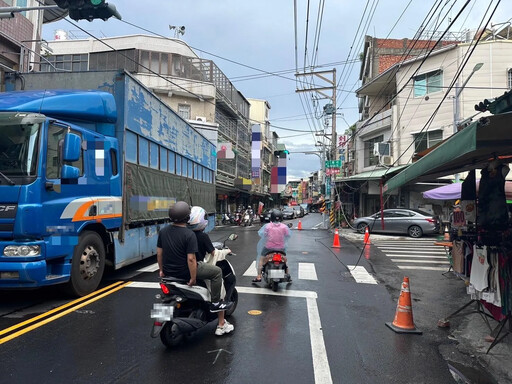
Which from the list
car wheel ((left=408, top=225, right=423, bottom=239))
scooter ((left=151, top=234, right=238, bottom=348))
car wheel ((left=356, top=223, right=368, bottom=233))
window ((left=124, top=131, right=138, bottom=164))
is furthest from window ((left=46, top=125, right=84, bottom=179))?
car wheel ((left=356, top=223, right=368, bottom=233))

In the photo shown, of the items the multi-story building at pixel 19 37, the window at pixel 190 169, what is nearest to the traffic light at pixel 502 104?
the window at pixel 190 169

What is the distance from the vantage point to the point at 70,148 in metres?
5.45

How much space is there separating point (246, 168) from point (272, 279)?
37615 millimetres

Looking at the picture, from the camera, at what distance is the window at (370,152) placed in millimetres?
27047

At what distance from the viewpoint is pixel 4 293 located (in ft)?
20.7

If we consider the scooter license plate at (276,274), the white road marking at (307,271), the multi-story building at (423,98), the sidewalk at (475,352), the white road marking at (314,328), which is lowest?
the sidewalk at (475,352)

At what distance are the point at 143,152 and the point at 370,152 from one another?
23.1m

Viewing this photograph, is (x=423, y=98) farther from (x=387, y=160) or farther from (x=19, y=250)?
(x=19, y=250)

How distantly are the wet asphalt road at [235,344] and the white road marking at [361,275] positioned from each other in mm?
1351

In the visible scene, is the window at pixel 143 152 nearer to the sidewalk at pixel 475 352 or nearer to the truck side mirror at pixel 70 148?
the truck side mirror at pixel 70 148

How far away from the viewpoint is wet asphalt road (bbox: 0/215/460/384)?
3570 mm

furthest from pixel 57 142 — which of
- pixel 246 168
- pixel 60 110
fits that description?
pixel 246 168

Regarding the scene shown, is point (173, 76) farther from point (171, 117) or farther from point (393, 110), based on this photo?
point (171, 117)

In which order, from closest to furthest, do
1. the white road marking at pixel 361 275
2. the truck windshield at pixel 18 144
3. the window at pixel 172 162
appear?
the truck windshield at pixel 18 144, the white road marking at pixel 361 275, the window at pixel 172 162
